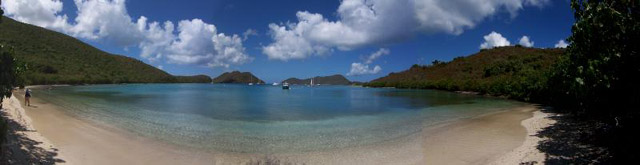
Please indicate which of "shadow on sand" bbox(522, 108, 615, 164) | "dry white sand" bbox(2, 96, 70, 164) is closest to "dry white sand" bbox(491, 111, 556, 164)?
"shadow on sand" bbox(522, 108, 615, 164)

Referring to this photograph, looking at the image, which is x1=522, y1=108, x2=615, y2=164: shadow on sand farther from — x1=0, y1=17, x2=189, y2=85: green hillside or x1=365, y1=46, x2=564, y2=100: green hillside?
x1=0, y1=17, x2=189, y2=85: green hillside

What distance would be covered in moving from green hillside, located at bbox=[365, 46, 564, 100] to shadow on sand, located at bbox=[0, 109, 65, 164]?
149 feet

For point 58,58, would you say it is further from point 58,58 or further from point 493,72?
point 493,72

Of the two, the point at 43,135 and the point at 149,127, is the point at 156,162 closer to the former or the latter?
the point at 43,135

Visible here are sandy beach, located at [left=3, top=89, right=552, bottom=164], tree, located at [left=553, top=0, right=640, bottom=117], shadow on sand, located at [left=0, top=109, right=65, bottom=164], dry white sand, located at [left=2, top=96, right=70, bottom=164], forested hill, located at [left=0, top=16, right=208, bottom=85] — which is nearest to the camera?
tree, located at [left=553, top=0, right=640, bottom=117]

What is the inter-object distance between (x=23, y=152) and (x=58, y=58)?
153449mm

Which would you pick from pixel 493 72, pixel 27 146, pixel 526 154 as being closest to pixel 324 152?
pixel 526 154

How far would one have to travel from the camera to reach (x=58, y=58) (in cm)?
13462

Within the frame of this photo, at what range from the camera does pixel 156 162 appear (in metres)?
12.1

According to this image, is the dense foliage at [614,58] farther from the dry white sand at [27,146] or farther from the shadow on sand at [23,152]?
the dry white sand at [27,146]

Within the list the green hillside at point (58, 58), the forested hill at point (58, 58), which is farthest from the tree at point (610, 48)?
the green hillside at point (58, 58)

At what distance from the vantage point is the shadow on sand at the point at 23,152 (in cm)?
1006

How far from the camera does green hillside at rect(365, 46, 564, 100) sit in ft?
172

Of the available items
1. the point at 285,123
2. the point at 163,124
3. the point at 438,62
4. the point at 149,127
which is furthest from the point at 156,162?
the point at 438,62
